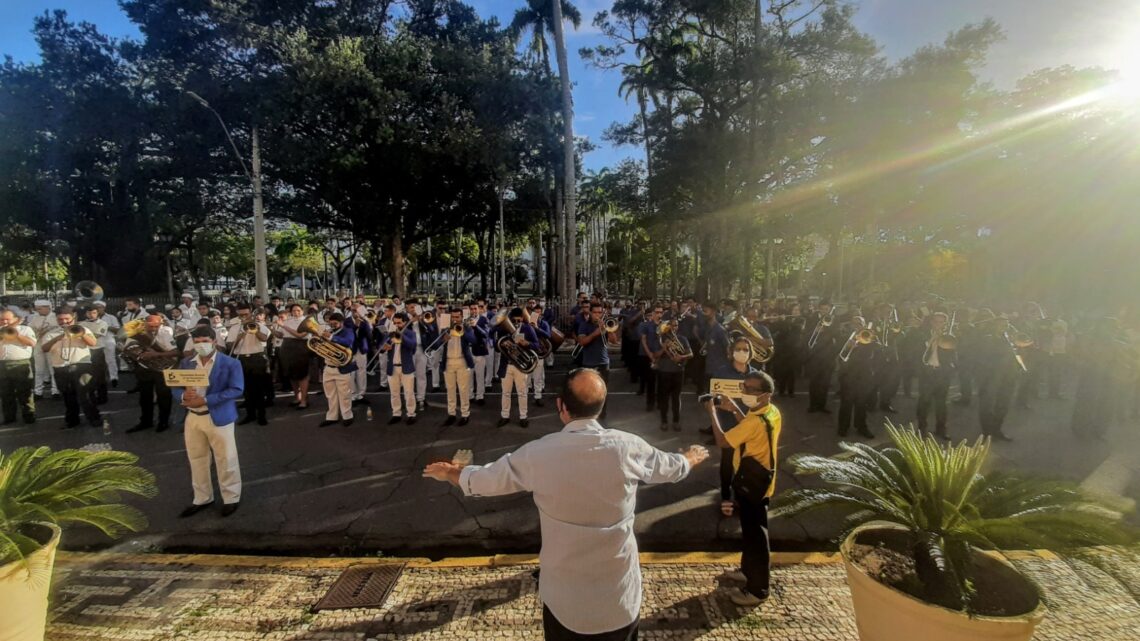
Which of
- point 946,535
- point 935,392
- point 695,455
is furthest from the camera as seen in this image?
point 935,392

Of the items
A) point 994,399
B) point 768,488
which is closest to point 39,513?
point 768,488

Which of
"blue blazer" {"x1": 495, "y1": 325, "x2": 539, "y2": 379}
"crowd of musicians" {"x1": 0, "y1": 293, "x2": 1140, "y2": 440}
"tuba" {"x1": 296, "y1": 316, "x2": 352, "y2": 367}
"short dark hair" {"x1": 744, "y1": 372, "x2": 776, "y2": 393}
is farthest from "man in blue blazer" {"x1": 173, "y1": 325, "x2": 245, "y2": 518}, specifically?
"short dark hair" {"x1": 744, "y1": 372, "x2": 776, "y2": 393}

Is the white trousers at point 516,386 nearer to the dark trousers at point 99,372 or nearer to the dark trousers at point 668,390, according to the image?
the dark trousers at point 668,390

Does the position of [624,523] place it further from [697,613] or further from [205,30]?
[205,30]

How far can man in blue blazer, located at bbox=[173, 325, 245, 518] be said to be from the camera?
5020 mm

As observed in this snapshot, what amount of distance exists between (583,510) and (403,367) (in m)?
6.75

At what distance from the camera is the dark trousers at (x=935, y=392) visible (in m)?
7.42

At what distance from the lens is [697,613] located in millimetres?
3436

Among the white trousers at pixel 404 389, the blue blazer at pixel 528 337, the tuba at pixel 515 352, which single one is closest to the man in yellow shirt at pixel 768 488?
the tuba at pixel 515 352

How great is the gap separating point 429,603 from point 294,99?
69.3 ft

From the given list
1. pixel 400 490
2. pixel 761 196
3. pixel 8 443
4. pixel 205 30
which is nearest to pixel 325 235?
pixel 205 30

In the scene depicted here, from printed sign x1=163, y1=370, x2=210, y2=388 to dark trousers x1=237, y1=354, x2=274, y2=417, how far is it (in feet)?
11.3

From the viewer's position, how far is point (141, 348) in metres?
7.43

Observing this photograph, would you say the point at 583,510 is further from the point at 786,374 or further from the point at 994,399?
the point at 786,374
